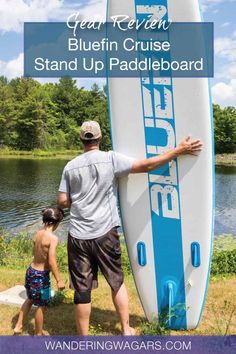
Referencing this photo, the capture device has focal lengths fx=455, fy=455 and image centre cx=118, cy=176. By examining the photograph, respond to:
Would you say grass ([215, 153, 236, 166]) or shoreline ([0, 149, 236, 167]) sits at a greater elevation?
shoreline ([0, 149, 236, 167])

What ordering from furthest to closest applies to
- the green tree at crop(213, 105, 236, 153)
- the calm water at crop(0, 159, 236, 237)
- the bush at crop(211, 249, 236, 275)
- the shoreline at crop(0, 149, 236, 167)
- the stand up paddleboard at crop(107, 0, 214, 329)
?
1. the green tree at crop(213, 105, 236, 153)
2. the shoreline at crop(0, 149, 236, 167)
3. the calm water at crop(0, 159, 236, 237)
4. the bush at crop(211, 249, 236, 275)
5. the stand up paddleboard at crop(107, 0, 214, 329)

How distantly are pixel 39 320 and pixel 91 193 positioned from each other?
3.01ft

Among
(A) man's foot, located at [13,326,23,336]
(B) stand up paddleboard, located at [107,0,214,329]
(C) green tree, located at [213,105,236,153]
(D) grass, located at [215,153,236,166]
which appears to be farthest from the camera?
(C) green tree, located at [213,105,236,153]

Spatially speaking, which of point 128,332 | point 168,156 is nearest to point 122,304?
point 128,332

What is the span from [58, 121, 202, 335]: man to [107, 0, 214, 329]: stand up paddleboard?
33cm

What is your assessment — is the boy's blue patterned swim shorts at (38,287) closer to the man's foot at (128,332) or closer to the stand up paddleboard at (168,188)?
the man's foot at (128,332)

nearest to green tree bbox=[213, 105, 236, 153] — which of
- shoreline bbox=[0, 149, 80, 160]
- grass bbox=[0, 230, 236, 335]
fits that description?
shoreline bbox=[0, 149, 80, 160]

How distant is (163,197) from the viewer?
3.22m

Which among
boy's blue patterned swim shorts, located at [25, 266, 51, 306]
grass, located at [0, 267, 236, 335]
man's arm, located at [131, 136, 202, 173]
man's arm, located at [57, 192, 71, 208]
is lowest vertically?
grass, located at [0, 267, 236, 335]

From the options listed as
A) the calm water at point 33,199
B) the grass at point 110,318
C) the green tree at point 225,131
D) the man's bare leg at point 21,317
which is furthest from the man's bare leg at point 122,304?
the green tree at point 225,131

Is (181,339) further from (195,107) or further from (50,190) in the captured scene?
(50,190)

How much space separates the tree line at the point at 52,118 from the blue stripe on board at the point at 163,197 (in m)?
37.6

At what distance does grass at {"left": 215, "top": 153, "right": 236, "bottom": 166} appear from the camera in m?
41.3

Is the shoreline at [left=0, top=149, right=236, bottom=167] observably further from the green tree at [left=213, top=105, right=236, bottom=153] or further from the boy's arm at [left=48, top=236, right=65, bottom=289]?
the boy's arm at [left=48, top=236, right=65, bottom=289]
